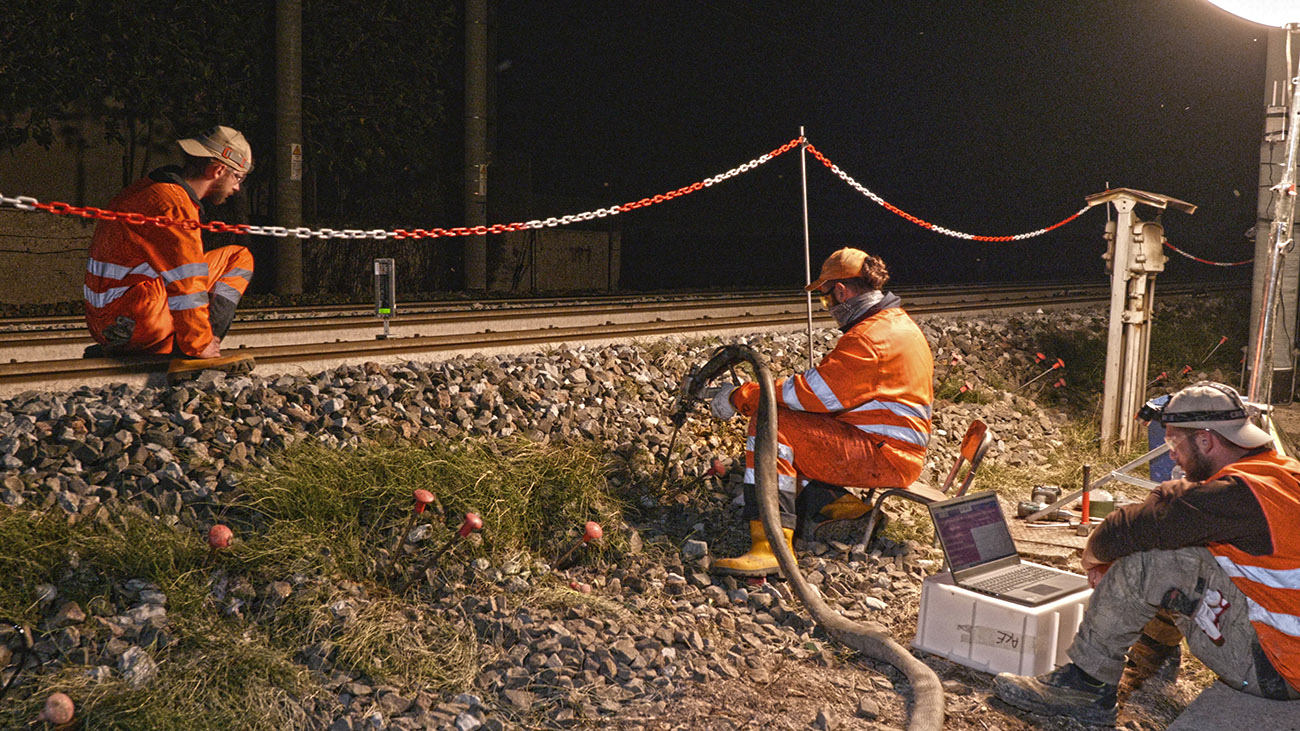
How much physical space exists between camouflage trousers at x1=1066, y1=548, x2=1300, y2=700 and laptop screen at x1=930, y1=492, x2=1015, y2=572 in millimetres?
701

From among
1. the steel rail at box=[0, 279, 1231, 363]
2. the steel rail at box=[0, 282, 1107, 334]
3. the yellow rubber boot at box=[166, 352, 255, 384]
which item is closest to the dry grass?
the yellow rubber boot at box=[166, 352, 255, 384]

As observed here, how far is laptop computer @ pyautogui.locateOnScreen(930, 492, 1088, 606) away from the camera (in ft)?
13.7

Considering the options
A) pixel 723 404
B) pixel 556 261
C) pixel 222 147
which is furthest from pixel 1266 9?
pixel 556 261

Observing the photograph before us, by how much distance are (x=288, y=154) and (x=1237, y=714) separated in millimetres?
13282

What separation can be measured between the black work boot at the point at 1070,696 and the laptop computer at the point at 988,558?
1.25 ft

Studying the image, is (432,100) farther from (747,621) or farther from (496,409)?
(747,621)

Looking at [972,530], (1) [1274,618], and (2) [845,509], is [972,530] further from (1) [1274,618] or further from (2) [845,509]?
(1) [1274,618]

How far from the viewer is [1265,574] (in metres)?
3.24

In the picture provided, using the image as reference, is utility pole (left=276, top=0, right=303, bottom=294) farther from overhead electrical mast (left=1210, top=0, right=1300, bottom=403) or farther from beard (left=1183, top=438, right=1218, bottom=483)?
beard (left=1183, top=438, right=1218, bottom=483)

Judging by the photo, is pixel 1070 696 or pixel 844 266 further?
pixel 844 266

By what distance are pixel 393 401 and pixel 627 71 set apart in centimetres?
2265

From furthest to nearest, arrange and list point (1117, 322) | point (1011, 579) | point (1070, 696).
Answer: point (1117, 322), point (1011, 579), point (1070, 696)

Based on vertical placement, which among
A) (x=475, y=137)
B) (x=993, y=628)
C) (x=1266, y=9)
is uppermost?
(x=475, y=137)

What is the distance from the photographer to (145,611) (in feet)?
11.7
